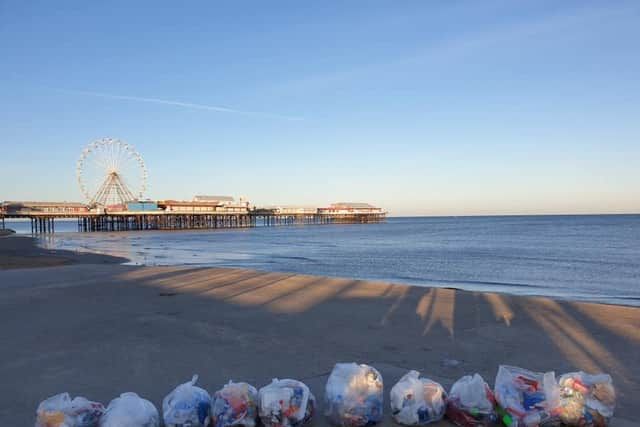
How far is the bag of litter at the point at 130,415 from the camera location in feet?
12.2

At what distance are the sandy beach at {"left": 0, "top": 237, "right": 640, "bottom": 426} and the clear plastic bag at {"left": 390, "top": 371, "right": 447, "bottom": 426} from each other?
0.71 meters

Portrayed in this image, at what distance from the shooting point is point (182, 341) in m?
7.25

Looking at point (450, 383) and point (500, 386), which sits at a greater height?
point (500, 386)

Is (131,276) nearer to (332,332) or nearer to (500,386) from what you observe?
(332,332)

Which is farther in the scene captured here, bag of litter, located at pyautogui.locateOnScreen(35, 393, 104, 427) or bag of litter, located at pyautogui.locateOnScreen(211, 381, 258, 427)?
bag of litter, located at pyautogui.locateOnScreen(211, 381, 258, 427)

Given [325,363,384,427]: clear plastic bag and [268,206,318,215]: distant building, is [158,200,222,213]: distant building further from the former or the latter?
[325,363,384,427]: clear plastic bag

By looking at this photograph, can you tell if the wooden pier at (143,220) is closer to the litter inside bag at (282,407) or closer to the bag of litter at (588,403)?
the litter inside bag at (282,407)

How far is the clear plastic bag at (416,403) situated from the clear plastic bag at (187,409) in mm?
1509

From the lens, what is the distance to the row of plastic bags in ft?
12.8

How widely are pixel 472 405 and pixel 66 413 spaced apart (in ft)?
10.2

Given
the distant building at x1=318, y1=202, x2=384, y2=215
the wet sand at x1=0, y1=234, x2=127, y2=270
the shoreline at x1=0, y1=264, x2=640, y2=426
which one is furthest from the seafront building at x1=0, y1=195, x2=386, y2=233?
the shoreline at x1=0, y1=264, x2=640, y2=426

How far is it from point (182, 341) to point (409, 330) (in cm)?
351

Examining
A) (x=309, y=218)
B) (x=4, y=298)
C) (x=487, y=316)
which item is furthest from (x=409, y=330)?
(x=309, y=218)

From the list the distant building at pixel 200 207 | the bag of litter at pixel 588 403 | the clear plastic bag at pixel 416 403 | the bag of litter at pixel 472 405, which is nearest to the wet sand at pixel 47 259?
the clear plastic bag at pixel 416 403
